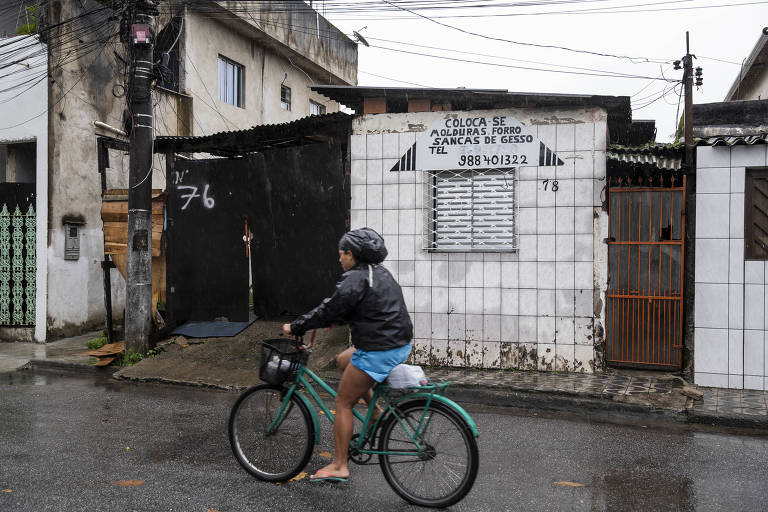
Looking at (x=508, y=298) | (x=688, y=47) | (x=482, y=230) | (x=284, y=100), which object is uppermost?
(x=284, y=100)

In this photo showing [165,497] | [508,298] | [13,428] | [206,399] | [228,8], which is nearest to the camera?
[165,497]

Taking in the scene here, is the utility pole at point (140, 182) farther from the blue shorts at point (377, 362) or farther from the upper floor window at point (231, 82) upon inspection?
the upper floor window at point (231, 82)

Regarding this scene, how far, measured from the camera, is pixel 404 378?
169 inches

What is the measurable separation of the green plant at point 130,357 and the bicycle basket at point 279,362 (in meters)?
5.69

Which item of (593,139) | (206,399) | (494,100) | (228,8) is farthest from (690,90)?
(228,8)

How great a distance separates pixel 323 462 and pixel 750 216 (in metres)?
5.90

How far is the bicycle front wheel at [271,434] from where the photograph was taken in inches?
178

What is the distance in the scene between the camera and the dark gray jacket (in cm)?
427

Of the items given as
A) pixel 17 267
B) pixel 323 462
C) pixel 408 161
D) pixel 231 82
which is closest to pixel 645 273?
pixel 408 161

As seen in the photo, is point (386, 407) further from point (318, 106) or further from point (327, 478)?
point (318, 106)

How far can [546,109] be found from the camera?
339 inches

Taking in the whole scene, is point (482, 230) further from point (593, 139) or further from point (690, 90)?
point (690, 90)

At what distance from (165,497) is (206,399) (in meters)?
3.42

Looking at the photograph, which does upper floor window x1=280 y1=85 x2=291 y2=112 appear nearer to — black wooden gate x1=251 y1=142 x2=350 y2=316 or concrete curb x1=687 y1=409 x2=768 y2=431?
black wooden gate x1=251 y1=142 x2=350 y2=316
